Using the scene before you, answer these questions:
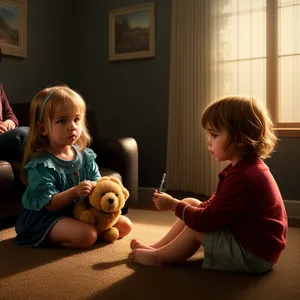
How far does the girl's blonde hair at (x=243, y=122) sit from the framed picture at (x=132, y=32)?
2.07 meters

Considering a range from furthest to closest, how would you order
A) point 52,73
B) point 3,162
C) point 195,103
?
1. point 52,73
2. point 195,103
3. point 3,162

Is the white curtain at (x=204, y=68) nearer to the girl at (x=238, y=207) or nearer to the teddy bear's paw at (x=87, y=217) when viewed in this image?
the teddy bear's paw at (x=87, y=217)

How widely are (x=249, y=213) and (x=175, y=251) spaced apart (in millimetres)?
291

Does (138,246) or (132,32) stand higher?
(132,32)

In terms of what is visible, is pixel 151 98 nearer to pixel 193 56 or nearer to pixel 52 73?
pixel 193 56

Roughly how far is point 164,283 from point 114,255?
0.36m

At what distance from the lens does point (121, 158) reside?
2381 millimetres

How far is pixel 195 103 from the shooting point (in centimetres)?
305

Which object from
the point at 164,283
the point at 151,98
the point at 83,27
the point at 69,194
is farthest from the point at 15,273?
the point at 83,27

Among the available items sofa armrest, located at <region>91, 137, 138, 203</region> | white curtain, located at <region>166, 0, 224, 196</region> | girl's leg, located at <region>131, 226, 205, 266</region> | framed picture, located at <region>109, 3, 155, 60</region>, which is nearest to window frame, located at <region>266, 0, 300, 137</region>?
white curtain, located at <region>166, 0, 224, 196</region>

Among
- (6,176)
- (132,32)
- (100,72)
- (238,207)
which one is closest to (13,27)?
(100,72)

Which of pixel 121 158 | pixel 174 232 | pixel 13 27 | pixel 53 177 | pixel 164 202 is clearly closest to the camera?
pixel 164 202

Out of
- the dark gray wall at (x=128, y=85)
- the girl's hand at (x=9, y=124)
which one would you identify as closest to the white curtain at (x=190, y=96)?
the dark gray wall at (x=128, y=85)

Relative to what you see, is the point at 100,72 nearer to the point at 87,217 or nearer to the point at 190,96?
the point at 190,96
